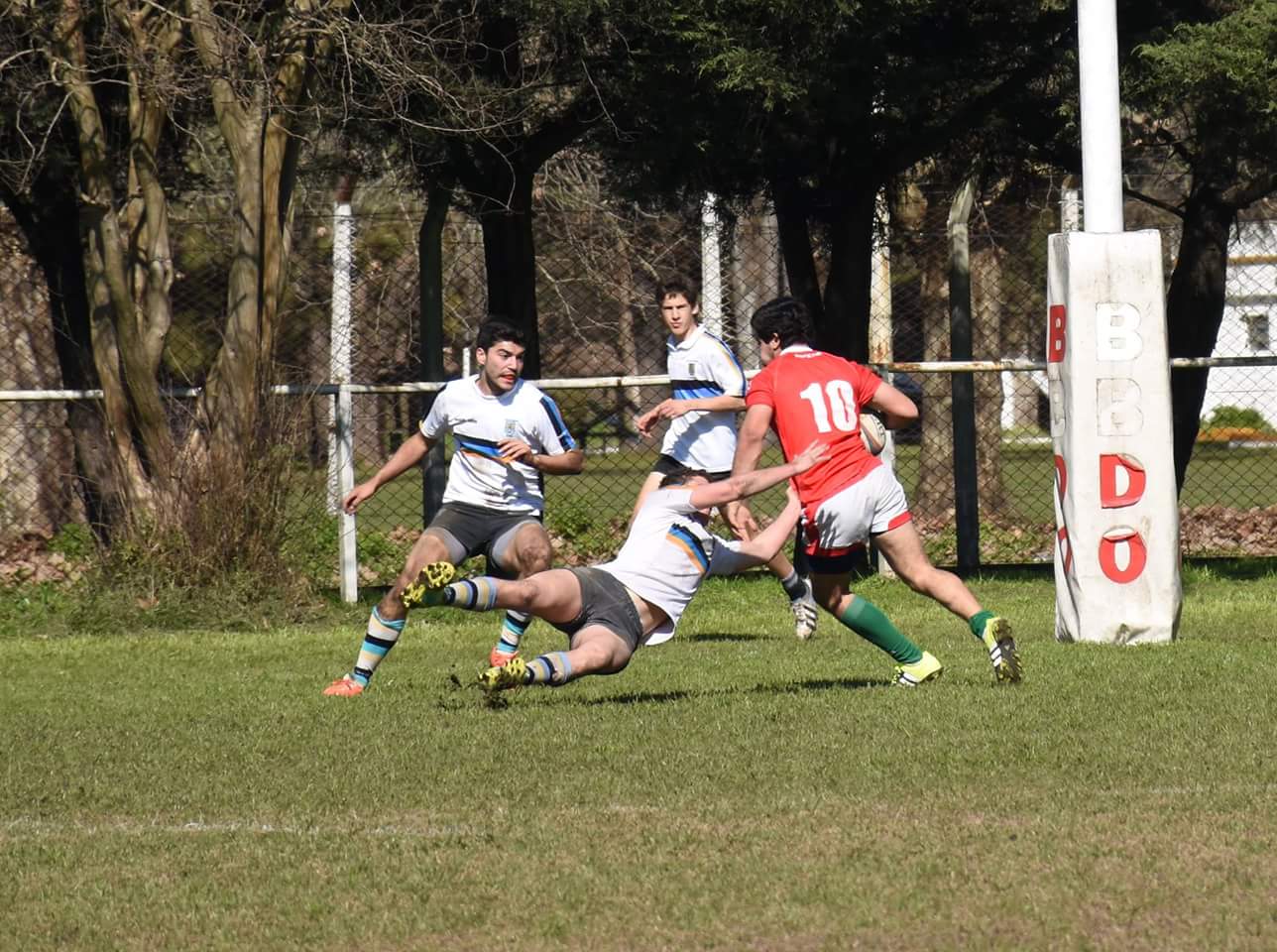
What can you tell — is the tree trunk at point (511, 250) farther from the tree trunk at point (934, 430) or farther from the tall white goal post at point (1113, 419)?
the tall white goal post at point (1113, 419)

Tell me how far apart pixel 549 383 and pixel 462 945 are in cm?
908

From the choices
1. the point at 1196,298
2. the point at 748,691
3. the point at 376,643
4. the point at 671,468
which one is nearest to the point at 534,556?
the point at 376,643

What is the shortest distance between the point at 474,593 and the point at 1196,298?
32.2 feet

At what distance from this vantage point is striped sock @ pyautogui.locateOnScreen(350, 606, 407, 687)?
9367mm

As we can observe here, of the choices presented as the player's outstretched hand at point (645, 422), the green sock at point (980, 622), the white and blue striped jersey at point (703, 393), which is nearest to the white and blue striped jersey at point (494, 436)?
the player's outstretched hand at point (645, 422)

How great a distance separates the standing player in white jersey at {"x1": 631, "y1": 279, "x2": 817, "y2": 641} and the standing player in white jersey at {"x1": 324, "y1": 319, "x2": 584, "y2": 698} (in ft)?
4.21

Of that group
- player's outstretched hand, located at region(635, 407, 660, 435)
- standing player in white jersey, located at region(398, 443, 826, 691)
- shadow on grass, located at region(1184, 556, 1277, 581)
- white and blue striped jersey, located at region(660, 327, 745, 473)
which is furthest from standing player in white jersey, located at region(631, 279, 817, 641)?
shadow on grass, located at region(1184, 556, 1277, 581)

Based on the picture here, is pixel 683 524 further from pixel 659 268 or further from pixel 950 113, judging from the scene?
pixel 659 268

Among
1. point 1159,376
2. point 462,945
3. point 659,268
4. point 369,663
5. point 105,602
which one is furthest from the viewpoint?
point 659,268

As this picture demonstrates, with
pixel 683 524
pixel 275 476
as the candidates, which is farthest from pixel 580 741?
pixel 275 476

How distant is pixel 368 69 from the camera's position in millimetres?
13633

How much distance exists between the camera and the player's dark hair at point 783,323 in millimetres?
8977

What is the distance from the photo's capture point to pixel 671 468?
11.6 meters

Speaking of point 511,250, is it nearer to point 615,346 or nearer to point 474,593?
point 474,593
